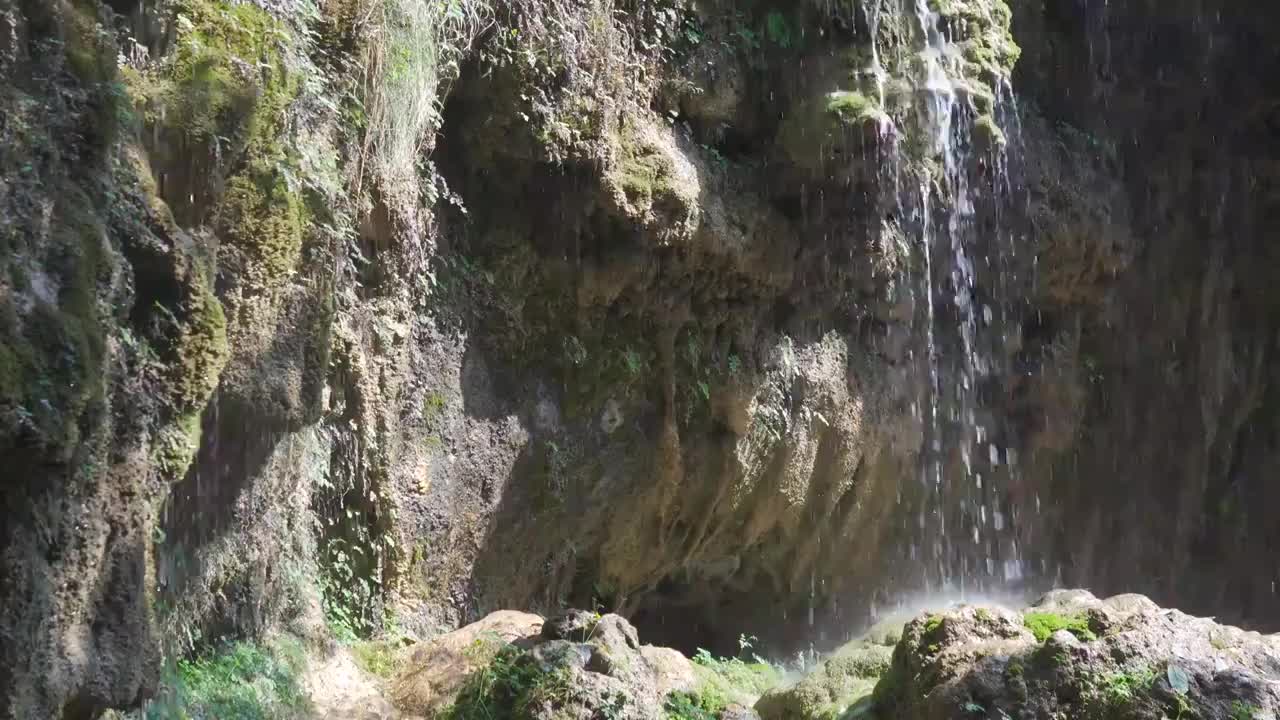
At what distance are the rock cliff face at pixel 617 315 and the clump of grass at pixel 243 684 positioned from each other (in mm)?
175

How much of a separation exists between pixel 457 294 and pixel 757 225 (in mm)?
2771

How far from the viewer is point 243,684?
5.21 m

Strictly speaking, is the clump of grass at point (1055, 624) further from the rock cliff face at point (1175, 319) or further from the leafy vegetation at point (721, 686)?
the rock cliff face at point (1175, 319)

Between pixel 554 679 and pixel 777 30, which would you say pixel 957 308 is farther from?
pixel 554 679

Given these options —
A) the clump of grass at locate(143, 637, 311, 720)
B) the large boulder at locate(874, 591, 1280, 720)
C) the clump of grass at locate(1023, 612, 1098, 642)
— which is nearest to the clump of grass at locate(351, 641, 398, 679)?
the clump of grass at locate(143, 637, 311, 720)

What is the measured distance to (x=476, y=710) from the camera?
5.00 m

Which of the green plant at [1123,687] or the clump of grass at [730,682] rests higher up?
the green plant at [1123,687]

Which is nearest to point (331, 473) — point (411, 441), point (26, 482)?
point (411, 441)

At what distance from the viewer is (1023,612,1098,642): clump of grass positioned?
15.1 feet

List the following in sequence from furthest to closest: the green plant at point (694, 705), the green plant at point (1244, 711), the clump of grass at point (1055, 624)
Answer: the green plant at point (694, 705)
the clump of grass at point (1055, 624)
the green plant at point (1244, 711)

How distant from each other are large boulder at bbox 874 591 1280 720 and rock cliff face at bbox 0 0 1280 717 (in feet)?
9.93

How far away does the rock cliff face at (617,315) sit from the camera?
3527 millimetres

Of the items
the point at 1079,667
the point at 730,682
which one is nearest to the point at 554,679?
the point at 1079,667

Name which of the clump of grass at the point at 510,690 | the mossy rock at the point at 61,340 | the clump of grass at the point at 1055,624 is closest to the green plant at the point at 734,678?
the clump of grass at the point at 510,690
